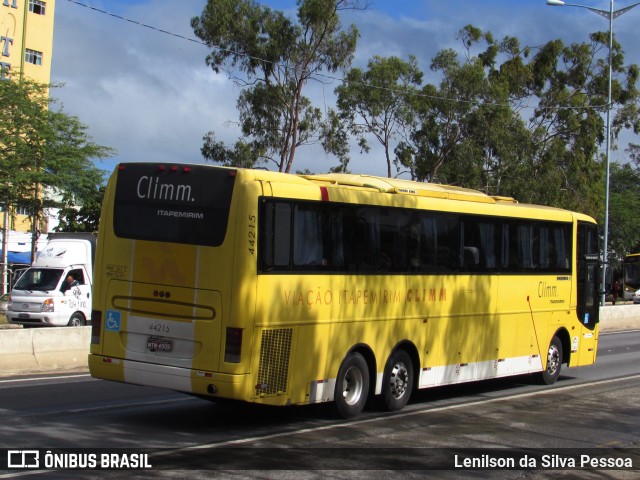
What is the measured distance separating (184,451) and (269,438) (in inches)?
52.7

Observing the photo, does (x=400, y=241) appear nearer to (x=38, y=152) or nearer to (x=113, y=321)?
(x=113, y=321)

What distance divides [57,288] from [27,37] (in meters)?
39.1

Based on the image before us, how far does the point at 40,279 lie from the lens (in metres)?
25.3

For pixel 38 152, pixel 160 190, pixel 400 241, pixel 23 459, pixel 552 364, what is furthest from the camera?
pixel 38 152

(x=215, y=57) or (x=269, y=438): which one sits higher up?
(x=215, y=57)

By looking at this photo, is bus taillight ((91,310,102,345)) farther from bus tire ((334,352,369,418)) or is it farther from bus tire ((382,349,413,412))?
bus tire ((382,349,413,412))

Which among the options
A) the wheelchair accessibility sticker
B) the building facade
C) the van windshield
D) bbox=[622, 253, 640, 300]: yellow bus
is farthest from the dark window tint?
bbox=[622, 253, 640, 300]: yellow bus

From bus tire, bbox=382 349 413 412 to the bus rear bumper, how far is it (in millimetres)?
3067

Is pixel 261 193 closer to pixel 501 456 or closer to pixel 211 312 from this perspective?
pixel 211 312

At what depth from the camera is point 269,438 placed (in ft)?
33.3

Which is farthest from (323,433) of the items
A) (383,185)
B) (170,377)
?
(383,185)

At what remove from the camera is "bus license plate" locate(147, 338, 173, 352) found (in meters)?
10.3

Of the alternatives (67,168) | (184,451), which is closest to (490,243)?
(184,451)

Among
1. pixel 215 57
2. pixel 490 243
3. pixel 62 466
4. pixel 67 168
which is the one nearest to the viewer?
pixel 62 466
